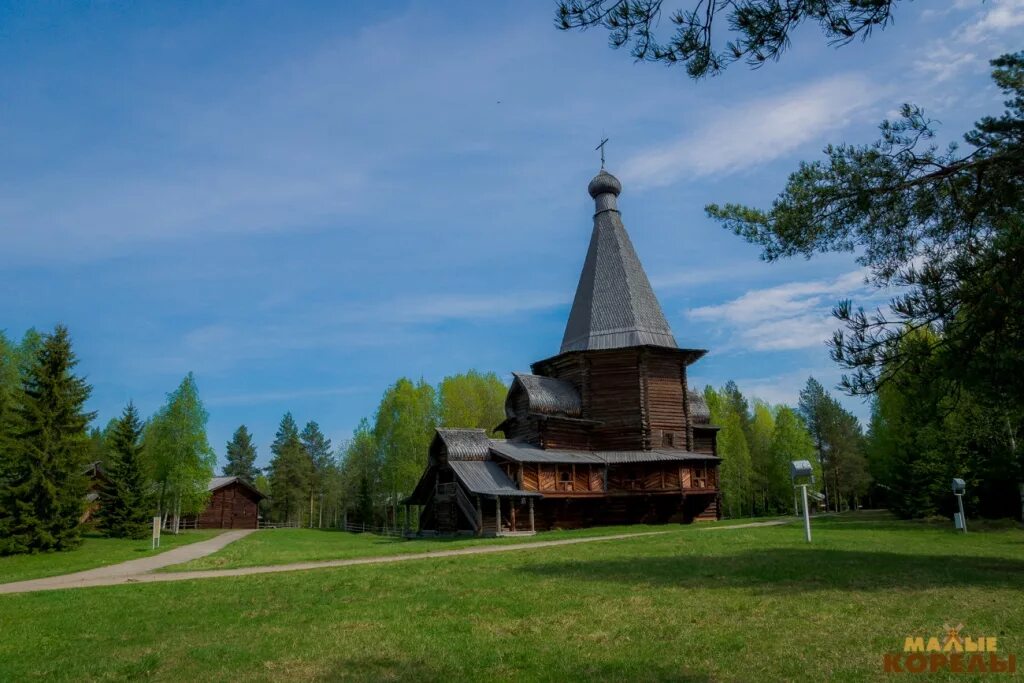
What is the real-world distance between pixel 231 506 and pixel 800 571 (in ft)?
168

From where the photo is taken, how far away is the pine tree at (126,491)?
35.2 meters

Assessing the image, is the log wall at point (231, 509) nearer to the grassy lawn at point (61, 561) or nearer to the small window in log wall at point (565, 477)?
the grassy lawn at point (61, 561)

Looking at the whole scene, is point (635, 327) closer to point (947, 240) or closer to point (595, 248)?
point (595, 248)

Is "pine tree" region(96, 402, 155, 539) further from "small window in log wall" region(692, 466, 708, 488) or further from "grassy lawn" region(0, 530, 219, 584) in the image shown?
"small window in log wall" region(692, 466, 708, 488)

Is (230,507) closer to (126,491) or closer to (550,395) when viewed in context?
(126,491)

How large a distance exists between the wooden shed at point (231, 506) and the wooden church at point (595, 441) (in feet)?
91.2

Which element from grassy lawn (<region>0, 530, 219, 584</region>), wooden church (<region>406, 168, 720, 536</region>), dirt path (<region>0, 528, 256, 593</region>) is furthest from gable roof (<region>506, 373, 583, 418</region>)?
grassy lawn (<region>0, 530, 219, 584</region>)

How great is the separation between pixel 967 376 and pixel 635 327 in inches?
952

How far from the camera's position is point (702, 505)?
32.0 m

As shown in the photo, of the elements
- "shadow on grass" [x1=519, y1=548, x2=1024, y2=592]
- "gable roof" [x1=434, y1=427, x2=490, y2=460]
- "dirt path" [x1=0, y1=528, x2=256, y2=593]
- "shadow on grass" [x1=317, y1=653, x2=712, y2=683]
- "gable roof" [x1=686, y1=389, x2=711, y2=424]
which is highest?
"gable roof" [x1=686, y1=389, x2=711, y2=424]

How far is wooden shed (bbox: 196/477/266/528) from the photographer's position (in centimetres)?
5244

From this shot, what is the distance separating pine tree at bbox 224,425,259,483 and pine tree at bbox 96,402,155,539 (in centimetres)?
5126

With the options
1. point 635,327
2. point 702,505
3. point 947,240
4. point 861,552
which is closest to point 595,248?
point 635,327

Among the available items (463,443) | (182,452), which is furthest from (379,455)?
(463,443)
